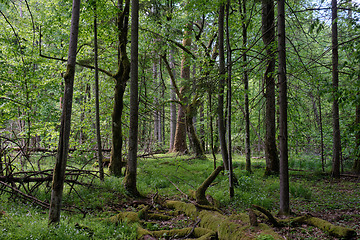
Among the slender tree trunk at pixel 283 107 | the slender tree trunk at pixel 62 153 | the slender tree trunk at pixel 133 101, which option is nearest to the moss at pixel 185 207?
the slender tree trunk at pixel 133 101

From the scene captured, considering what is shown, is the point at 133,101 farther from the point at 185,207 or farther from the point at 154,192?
the point at 185,207

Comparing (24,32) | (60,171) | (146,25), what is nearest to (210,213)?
(60,171)

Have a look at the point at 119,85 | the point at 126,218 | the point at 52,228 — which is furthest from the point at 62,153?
the point at 119,85

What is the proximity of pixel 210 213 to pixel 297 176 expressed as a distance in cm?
759

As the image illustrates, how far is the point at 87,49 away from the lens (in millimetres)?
12539

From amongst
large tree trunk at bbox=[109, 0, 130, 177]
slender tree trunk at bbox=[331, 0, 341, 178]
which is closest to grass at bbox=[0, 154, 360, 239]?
slender tree trunk at bbox=[331, 0, 341, 178]

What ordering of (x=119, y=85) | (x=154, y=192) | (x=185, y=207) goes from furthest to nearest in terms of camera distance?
(x=119, y=85)
(x=154, y=192)
(x=185, y=207)

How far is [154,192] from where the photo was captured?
8656 millimetres

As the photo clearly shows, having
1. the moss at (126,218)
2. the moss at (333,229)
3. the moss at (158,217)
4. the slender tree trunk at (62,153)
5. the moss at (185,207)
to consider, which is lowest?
the moss at (158,217)

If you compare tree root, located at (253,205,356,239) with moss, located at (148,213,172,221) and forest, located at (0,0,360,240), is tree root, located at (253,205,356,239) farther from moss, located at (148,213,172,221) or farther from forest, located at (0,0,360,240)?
moss, located at (148,213,172,221)

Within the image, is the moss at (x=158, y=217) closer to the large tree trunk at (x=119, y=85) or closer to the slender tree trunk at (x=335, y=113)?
the large tree trunk at (x=119, y=85)

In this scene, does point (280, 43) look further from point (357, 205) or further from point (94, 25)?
point (94, 25)

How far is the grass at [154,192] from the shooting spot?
419 centimetres

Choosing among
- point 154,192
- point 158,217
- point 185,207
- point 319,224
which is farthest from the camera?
point 154,192
